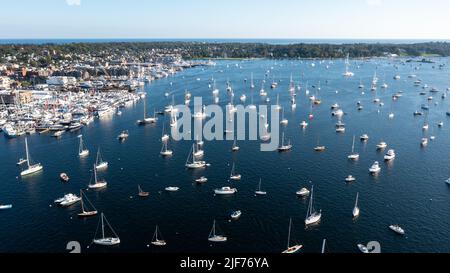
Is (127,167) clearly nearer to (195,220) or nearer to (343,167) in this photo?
(195,220)

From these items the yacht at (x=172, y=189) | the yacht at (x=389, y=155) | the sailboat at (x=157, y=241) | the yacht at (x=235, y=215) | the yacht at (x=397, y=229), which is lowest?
the sailboat at (x=157, y=241)

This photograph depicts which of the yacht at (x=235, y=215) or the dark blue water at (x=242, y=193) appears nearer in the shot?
the dark blue water at (x=242, y=193)

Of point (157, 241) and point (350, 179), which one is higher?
point (350, 179)

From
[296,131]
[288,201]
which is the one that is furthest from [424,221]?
[296,131]

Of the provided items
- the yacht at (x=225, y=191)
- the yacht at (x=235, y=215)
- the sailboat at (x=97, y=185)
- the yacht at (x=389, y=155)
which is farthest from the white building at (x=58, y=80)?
the yacht at (x=389, y=155)

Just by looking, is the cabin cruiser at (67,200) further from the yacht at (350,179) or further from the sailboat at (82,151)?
the yacht at (350,179)

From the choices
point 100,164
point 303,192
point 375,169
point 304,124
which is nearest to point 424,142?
point 375,169

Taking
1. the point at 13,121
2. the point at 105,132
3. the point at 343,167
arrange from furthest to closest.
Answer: the point at 13,121 → the point at 105,132 → the point at 343,167

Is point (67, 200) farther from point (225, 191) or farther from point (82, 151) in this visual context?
point (82, 151)
